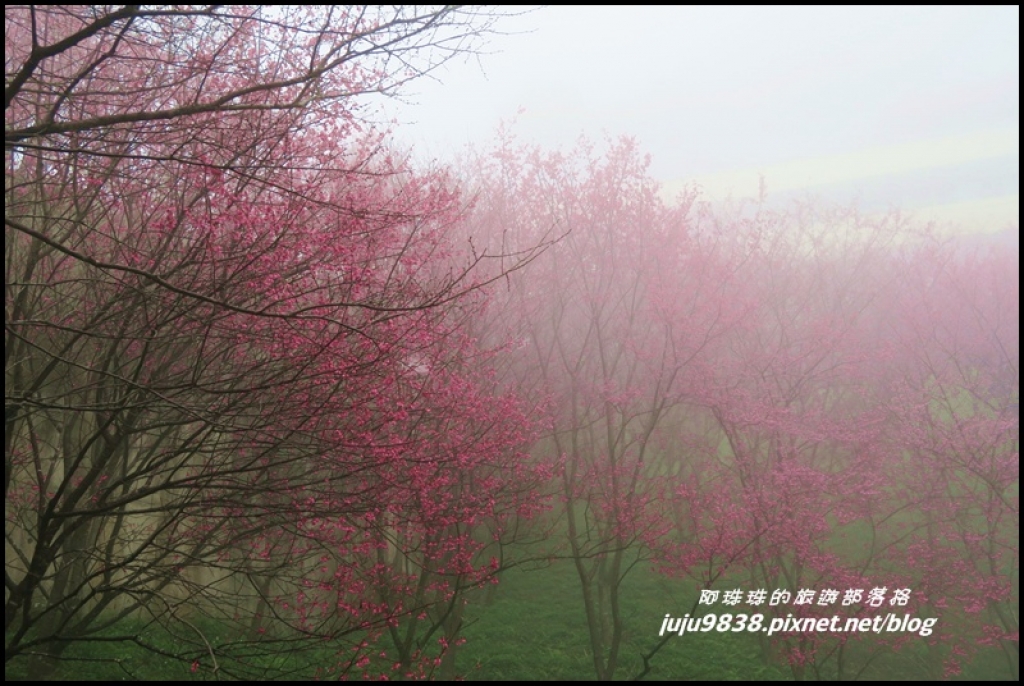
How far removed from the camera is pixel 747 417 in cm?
1249

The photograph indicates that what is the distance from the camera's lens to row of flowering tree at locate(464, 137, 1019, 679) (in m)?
12.0

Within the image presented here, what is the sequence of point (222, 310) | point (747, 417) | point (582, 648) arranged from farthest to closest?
point (582, 648)
point (747, 417)
point (222, 310)

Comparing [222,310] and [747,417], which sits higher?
[747,417]

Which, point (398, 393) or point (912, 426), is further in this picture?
point (912, 426)

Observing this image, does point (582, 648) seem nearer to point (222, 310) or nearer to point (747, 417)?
point (747, 417)

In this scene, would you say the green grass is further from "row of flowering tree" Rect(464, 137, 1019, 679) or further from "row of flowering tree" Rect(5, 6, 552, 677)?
"row of flowering tree" Rect(5, 6, 552, 677)

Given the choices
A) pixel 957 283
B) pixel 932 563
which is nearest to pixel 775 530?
pixel 932 563

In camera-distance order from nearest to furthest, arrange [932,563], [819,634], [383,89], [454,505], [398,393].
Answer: [383,89]
[398,393]
[454,505]
[819,634]
[932,563]

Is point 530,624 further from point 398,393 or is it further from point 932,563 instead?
point 398,393

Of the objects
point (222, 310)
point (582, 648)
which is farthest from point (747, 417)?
point (222, 310)

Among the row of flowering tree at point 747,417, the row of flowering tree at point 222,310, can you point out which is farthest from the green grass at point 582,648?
the row of flowering tree at point 222,310

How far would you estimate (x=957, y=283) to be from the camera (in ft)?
62.3

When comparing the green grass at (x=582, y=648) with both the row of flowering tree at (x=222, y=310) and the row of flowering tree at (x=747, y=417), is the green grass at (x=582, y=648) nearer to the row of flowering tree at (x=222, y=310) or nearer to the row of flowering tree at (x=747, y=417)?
the row of flowering tree at (x=747, y=417)

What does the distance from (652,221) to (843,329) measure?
5480mm
